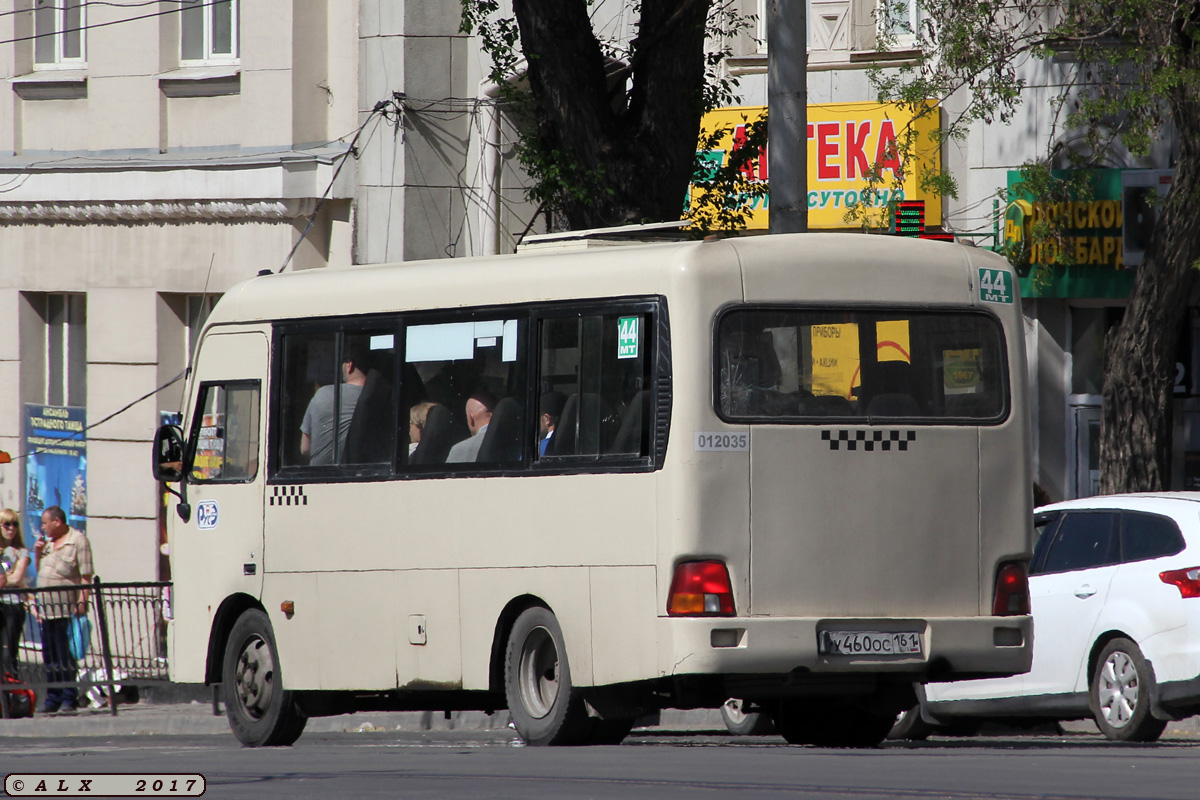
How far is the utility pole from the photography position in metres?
13.6

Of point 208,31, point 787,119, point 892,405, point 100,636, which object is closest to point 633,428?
point 892,405

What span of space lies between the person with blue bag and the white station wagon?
7726 mm

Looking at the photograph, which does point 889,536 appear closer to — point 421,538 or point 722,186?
point 421,538

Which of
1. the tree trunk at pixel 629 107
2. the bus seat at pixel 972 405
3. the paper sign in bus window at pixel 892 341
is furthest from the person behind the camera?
the tree trunk at pixel 629 107

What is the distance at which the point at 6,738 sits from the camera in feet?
54.2

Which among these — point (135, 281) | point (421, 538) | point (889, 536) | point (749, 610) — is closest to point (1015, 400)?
point (889, 536)

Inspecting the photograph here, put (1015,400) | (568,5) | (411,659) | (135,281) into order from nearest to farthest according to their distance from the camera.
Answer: (1015,400)
(411,659)
(568,5)
(135,281)

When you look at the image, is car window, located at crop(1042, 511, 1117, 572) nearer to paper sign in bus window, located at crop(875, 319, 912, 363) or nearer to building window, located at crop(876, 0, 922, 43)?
paper sign in bus window, located at crop(875, 319, 912, 363)

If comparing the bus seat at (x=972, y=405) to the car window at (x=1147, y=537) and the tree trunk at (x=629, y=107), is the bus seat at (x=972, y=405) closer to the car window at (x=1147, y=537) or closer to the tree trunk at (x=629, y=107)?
the car window at (x=1147, y=537)

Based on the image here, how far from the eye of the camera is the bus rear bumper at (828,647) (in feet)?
33.0

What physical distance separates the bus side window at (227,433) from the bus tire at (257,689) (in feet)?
2.91

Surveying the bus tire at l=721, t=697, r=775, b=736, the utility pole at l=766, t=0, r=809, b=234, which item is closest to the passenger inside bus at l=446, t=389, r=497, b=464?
the utility pole at l=766, t=0, r=809, b=234

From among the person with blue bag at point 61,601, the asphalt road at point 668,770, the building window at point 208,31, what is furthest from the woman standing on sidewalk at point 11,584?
the building window at point 208,31

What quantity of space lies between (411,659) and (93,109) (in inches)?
504
